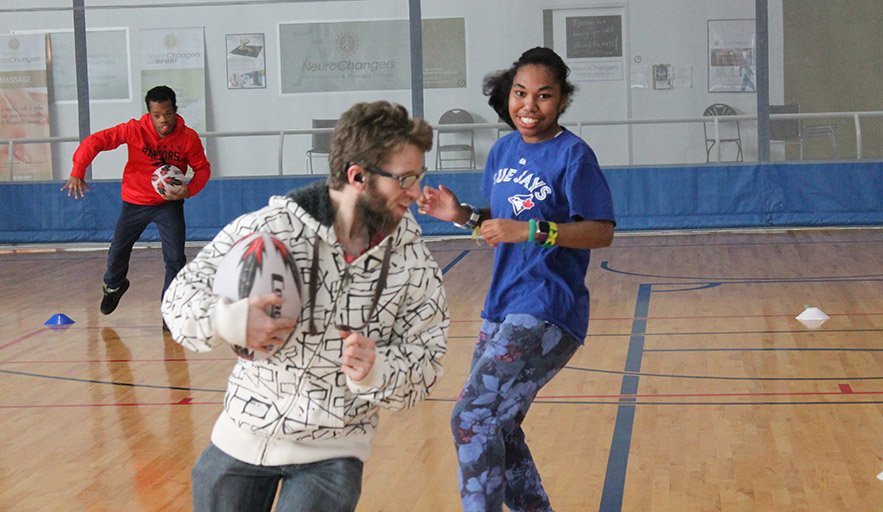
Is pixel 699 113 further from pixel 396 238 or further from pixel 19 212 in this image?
pixel 396 238

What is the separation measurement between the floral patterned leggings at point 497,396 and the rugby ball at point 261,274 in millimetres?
1017

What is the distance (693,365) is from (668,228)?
5.94 meters

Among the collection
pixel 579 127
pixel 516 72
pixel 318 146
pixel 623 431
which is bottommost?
pixel 623 431

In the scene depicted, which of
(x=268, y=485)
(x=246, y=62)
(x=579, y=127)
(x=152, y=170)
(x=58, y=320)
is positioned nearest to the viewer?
(x=268, y=485)

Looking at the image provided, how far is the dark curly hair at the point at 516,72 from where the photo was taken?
10.7 feet

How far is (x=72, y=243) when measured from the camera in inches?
478

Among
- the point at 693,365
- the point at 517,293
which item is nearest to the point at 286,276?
the point at 517,293

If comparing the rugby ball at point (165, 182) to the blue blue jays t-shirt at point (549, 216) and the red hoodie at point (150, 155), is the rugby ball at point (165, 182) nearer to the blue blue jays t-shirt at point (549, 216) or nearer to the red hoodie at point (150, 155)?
the red hoodie at point (150, 155)

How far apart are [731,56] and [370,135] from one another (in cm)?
1139

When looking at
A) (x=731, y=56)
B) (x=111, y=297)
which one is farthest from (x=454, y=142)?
(x=111, y=297)

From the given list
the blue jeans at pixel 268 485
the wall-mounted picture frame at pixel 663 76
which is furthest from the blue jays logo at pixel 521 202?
the wall-mounted picture frame at pixel 663 76

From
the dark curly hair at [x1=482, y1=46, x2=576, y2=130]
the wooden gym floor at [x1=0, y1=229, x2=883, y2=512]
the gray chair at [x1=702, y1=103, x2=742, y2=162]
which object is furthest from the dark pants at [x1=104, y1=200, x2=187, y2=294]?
the gray chair at [x1=702, y1=103, x2=742, y2=162]

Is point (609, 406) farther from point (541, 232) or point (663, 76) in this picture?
point (663, 76)

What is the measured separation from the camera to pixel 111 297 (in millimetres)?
7738
